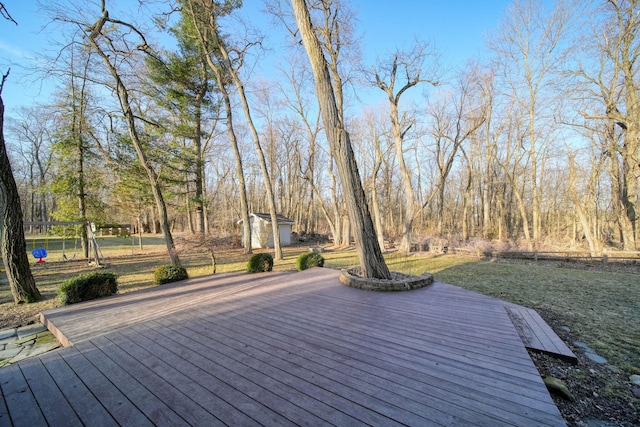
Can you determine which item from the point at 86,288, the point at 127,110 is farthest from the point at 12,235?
the point at 127,110

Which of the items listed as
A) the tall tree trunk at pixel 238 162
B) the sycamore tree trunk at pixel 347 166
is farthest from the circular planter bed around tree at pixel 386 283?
the tall tree trunk at pixel 238 162

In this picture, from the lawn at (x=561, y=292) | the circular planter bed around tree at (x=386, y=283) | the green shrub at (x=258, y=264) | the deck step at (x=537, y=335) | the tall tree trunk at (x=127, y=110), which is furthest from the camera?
the green shrub at (x=258, y=264)

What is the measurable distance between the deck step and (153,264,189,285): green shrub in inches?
284

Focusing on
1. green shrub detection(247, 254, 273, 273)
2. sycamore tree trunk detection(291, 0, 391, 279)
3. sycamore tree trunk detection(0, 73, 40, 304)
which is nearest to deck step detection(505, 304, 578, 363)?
sycamore tree trunk detection(291, 0, 391, 279)

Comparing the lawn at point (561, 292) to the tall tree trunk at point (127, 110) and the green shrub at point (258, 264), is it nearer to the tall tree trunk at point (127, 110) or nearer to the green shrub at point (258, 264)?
the tall tree trunk at point (127, 110)

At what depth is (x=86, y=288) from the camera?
5113 millimetres

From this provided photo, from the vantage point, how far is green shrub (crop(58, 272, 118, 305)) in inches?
189

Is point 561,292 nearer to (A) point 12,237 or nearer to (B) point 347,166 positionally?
(B) point 347,166

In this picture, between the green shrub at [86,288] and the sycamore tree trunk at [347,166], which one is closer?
the green shrub at [86,288]

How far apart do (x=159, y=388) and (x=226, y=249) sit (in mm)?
15347

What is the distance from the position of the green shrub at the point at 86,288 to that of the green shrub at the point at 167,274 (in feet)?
3.21

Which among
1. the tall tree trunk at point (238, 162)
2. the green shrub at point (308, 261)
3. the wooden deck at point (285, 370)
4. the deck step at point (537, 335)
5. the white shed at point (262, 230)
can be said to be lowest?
the deck step at point (537, 335)

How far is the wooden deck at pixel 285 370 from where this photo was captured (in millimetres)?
1784

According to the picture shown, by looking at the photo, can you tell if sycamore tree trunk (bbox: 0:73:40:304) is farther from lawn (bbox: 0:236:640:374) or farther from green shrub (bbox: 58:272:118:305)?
green shrub (bbox: 58:272:118:305)
